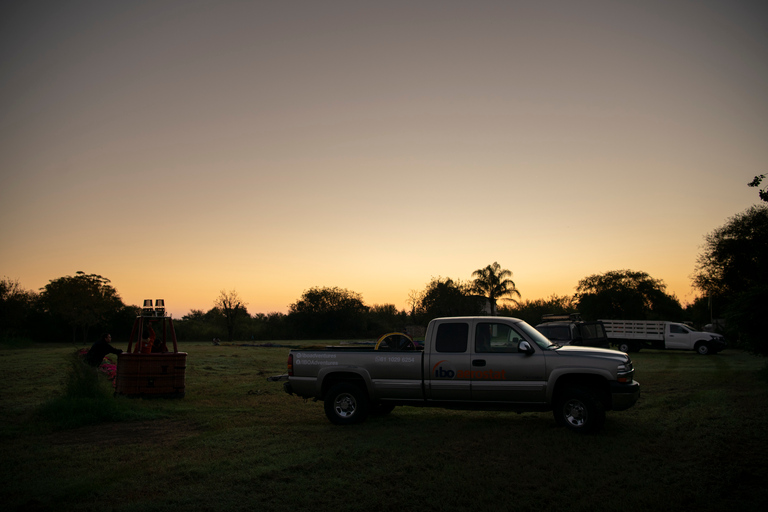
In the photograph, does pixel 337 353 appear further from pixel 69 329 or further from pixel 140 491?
pixel 69 329

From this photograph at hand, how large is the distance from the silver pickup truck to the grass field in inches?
19.2

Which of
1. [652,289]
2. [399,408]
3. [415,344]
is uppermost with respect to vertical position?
[652,289]

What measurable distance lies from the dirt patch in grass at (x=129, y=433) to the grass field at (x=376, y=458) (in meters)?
0.03

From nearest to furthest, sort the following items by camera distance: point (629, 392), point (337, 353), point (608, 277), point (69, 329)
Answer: point (629, 392), point (337, 353), point (69, 329), point (608, 277)

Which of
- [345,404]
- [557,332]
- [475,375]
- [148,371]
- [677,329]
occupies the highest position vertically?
[557,332]

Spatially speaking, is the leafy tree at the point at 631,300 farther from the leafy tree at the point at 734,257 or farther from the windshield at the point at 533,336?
the windshield at the point at 533,336

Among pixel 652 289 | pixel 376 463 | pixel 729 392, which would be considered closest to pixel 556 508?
pixel 376 463

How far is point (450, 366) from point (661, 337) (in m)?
27.3

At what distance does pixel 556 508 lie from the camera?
5.32 m

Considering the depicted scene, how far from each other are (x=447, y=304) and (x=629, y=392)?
4805 cm

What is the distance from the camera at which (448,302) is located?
2213 inches

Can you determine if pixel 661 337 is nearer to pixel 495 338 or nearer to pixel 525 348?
pixel 495 338

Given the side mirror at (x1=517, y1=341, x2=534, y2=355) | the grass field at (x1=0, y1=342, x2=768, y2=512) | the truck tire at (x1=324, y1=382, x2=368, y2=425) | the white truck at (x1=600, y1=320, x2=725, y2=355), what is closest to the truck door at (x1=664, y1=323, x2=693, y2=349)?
the white truck at (x1=600, y1=320, x2=725, y2=355)

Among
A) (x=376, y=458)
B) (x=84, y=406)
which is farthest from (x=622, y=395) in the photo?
(x=84, y=406)
